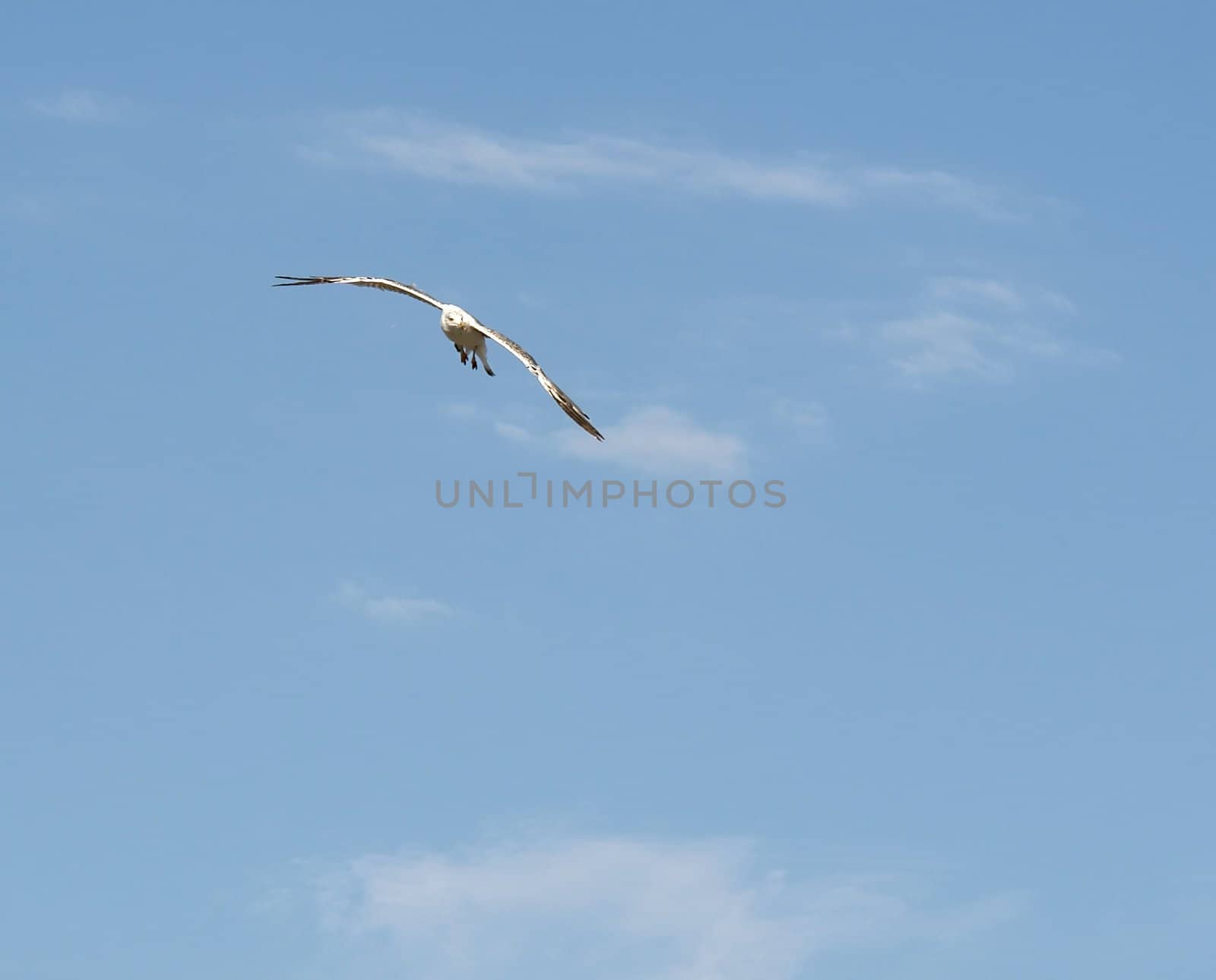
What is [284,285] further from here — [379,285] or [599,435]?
[599,435]

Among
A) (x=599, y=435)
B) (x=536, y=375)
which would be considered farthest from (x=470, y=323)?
(x=599, y=435)

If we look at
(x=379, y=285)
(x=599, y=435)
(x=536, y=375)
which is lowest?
(x=599, y=435)

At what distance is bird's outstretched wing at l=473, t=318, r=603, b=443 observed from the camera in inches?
3310

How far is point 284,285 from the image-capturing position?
96.6 metres

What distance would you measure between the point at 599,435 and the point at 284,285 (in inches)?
960

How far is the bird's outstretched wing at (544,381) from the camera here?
276 feet

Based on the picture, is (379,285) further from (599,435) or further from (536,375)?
(599,435)

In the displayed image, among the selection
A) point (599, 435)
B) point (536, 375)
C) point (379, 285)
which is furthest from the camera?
point (379, 285)

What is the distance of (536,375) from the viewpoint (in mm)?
87688

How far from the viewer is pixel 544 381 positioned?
86938mm

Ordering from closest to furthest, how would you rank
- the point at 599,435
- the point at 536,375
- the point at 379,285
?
the point at 599,435
the point at 536,375
the point at 379,285

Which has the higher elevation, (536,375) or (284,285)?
(284,285)

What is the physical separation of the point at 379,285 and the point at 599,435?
68.2 ft

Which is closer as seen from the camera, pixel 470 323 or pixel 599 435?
pixel 599 435
